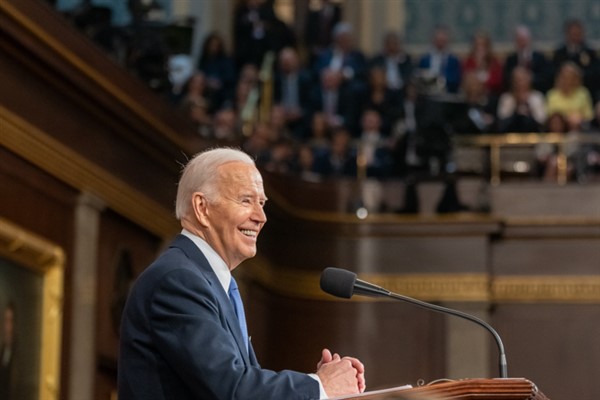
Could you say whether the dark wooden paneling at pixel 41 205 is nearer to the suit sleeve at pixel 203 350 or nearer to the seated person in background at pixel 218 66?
the suit sleeve at pixel 203 350

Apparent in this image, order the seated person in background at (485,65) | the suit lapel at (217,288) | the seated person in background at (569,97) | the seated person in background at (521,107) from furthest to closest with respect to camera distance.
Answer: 1. the seated person in background at (485,65)
2. the seated person in background at (569,97)
3. the seated person in background at (521,107)
4. the suit lapel at (217,288)

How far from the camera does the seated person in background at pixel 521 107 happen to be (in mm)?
12961

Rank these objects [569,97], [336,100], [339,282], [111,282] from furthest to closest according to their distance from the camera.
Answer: [336,100]
[569,97]
[111,282]
[339,282]

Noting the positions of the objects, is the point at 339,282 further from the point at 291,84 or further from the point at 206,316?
the point at 291,84

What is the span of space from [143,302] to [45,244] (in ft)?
12.3

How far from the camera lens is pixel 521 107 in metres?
13.2

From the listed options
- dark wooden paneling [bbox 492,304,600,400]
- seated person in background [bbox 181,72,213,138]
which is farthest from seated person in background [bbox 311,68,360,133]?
dark wooden paneling [bbox 492,304,600,400]

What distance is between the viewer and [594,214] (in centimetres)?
1179

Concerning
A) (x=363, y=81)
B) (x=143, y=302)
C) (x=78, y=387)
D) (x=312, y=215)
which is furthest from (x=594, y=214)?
(x=143, y=302)

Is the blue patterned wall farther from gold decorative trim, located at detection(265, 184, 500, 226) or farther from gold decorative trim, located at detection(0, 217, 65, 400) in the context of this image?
gold decorative trim, located at detection(0, 217, 65, 400)

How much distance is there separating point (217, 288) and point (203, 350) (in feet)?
0.90

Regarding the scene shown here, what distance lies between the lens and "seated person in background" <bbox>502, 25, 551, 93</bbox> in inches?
558

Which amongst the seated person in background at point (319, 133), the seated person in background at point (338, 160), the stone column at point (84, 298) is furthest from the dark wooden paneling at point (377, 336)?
the stone column at point (84, 298)

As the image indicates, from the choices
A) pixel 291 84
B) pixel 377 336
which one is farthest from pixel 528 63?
pixel 377 336
